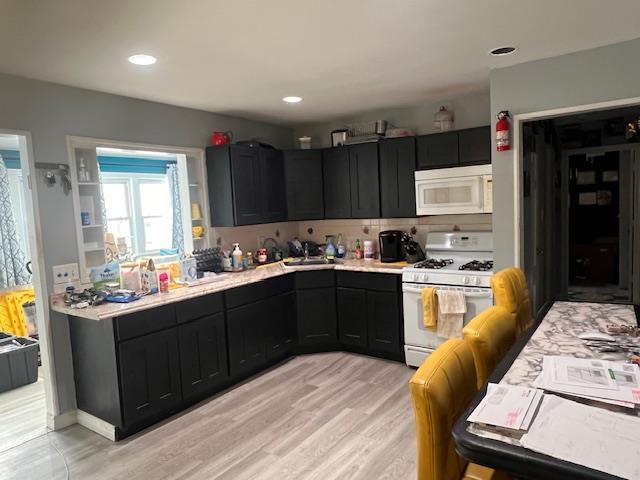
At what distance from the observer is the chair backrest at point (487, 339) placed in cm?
168

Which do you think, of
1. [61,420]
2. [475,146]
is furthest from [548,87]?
[61,420]

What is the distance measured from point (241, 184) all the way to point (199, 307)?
1.30 metres

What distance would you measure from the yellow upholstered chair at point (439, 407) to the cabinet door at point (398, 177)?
8.85 ft

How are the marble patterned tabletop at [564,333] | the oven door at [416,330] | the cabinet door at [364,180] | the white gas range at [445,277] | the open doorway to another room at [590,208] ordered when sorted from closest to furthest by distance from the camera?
1. the marble patterned tabletop at [564,333]
2. the white gas range at [445,277]
3. the oven door at [416,330]
4. the cabinet door at [364,180]
5. the open doorway to another room at [590,208]

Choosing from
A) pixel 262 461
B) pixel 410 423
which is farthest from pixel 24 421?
pixel 410 423

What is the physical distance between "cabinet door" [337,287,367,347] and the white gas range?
0.43 metres

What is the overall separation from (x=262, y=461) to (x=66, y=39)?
2463 millimetres

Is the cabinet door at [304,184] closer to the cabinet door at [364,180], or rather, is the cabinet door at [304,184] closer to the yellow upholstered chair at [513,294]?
the cabinet door at [364,180]

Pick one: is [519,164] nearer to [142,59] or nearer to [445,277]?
[445,277]

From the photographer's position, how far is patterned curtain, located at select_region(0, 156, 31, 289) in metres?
4.55

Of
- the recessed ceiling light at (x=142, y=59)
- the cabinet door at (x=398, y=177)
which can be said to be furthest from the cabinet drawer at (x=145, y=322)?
the cabinet door at (x=398, y=177)

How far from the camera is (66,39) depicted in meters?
2.19

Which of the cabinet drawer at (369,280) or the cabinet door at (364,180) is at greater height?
the cabinet door at (364,180)

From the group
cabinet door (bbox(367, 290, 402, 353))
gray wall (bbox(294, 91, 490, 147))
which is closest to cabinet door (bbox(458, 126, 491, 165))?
gray wall (bbox(294, 91, 490, 147))
